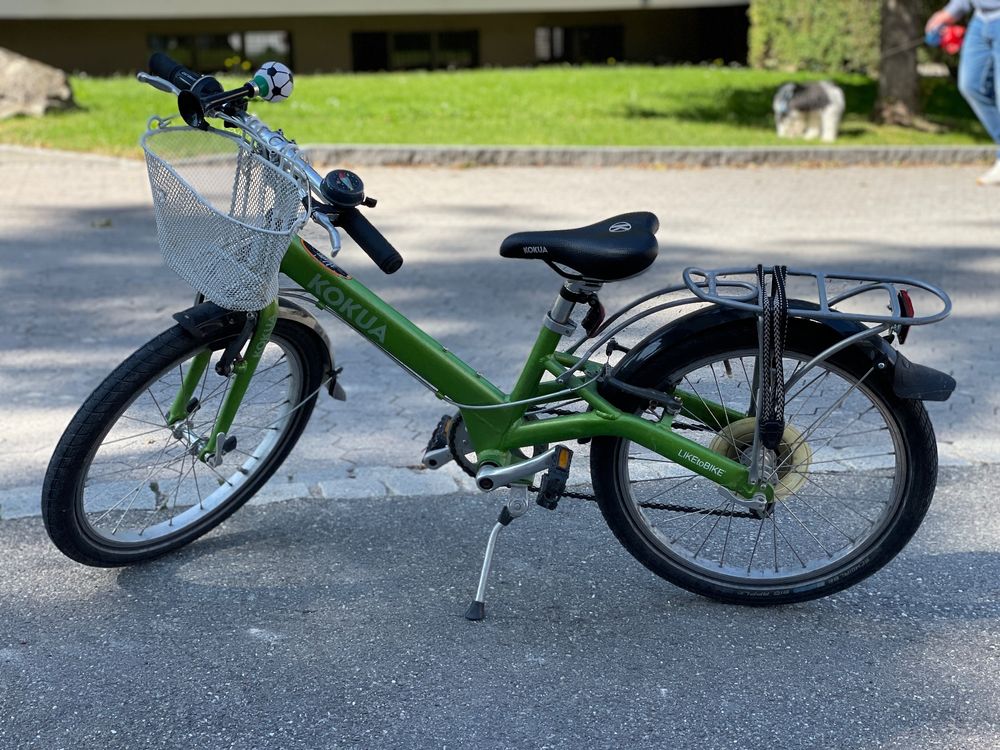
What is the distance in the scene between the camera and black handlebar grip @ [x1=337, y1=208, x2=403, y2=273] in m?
2.91

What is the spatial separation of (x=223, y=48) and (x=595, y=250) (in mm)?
19797

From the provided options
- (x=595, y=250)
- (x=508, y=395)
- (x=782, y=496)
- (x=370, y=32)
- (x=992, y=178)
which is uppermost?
(x=595, y=250)

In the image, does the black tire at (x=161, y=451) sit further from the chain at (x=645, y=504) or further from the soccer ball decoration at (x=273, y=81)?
the soccer ball decoration at (x=273, y=81)

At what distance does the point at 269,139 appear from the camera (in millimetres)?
3010

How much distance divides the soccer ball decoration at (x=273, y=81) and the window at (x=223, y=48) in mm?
18510

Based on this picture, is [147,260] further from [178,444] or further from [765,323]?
[765,323]

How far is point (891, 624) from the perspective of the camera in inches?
130

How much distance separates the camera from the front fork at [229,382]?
10.8 ft

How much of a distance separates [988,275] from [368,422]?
13.8ft

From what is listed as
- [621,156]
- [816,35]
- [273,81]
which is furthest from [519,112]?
[273,81]

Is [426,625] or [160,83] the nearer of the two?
[160,83]

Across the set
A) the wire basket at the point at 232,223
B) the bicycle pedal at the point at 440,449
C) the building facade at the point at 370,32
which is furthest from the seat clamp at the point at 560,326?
the building facade at the point at 370,32

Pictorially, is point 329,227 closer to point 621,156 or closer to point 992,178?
point 621,156

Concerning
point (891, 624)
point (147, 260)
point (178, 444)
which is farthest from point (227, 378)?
point (147, 260)
